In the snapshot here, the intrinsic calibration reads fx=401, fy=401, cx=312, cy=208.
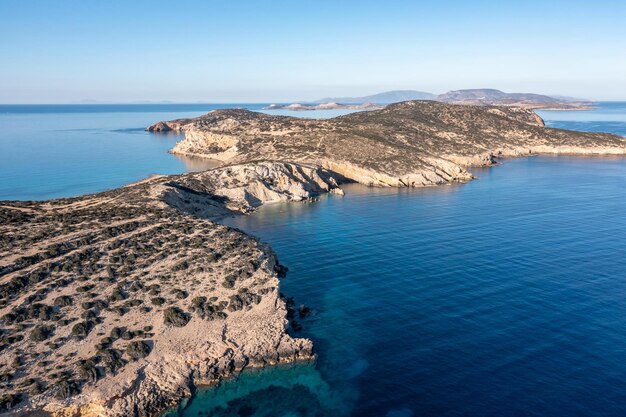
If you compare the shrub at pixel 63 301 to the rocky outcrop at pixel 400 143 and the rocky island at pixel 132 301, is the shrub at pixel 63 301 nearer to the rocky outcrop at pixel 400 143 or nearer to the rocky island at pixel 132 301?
the rocky island at pixel 132 301

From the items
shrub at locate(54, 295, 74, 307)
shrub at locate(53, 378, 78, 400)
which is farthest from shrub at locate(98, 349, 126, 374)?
shrub at locate(54, 295, 74, 307)

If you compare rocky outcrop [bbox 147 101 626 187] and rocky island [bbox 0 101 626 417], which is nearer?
rocky island [bbox 0 101 626 417]

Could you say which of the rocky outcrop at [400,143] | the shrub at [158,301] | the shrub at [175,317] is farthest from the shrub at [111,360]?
the rocky outcrop at [400,143]

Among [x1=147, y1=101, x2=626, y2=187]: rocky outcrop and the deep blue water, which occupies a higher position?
[x1=147, y1=101, x2=626, y2=187]: rocky outcrop

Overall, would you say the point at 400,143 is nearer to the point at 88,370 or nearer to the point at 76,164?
the point at 76,164

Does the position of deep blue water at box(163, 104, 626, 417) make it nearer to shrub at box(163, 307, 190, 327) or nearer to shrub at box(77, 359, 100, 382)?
shrub at box(163, 307, 190, 327)

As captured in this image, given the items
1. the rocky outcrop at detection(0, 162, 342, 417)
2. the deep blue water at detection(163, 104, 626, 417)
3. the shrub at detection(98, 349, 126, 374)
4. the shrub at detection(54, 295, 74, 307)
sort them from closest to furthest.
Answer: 1. the deep blue water at detection(163, 104, 626, 417)
2. the rocky outcrop at detection(0, 162, 342, 417)
3. the shrub at detection(98, 349, 126, 374)
4. the shrub at detection(54, 295, 74, 307)

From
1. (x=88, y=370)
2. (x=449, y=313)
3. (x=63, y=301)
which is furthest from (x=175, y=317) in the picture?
(x=449, y=313)
